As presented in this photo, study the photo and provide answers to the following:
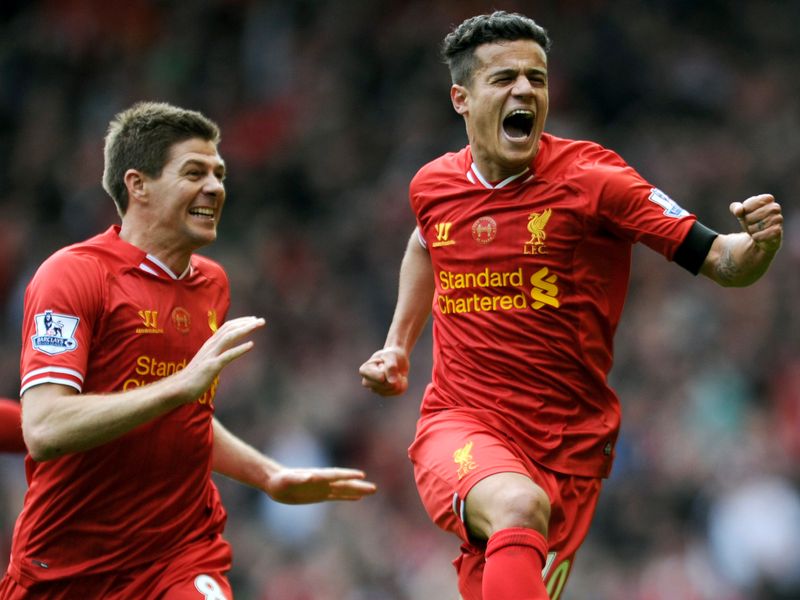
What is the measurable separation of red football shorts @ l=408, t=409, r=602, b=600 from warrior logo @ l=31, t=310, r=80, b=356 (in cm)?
142

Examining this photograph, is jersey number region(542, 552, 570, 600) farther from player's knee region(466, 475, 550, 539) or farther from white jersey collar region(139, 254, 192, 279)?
white jersey collar region(139, 254, 192, 279)

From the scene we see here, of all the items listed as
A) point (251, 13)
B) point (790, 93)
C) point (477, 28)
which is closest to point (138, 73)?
point (251, 13)

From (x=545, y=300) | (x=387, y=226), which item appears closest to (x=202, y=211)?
(x=545, y=300)

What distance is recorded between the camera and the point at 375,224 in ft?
45.5

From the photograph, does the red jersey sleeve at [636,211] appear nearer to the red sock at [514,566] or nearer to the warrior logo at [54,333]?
the red sock at [514,566]

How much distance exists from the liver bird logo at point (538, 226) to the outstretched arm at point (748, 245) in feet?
2.08

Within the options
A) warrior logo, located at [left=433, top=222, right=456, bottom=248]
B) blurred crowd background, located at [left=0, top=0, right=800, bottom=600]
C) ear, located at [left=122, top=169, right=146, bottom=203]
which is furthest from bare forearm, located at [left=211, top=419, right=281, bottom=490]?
blurred crowd background, located at [left=0, top=0, right=800, bottom=600]

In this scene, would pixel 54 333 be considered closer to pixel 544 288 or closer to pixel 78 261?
pixel 78 261

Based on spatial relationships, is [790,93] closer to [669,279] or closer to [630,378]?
[669,279]

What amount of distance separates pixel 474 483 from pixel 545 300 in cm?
80

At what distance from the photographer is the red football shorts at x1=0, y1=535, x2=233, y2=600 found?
541cm

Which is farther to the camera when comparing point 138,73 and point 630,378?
point 138,73

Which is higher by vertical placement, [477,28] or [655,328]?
[477,28]

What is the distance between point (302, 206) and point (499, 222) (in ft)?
30.6
